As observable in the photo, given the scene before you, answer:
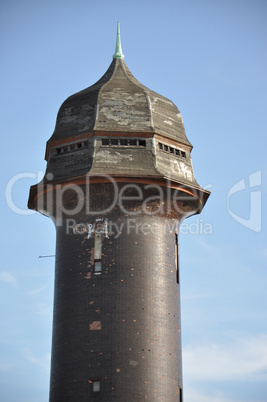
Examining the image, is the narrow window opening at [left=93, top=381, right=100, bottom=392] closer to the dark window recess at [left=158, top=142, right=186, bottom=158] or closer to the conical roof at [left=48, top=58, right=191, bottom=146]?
the dark window recess at [left=158, top=142, right=186, bottom=158]

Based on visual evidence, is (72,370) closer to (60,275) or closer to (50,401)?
(50,401)

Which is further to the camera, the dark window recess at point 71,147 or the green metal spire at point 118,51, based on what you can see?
the green metal spire at point 118,51

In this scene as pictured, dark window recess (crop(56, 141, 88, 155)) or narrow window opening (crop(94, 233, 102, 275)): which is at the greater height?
dark window recess (crop(56, 141, 88, 155))

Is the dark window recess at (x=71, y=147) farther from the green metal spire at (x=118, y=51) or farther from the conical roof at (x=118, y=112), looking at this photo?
the green metal spire at (x=118, y=51)

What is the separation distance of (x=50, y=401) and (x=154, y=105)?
14.0 metres

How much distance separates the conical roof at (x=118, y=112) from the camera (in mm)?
40781

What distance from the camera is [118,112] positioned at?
135ft

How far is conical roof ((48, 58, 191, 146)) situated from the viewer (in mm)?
40781

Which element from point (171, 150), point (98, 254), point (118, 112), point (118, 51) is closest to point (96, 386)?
point (98, 254)

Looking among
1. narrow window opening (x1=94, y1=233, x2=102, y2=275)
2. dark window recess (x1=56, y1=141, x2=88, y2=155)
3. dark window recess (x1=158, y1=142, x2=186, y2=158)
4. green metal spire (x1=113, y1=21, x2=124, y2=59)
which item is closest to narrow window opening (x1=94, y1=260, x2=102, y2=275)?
narrow window opening (x1=94, y1=233, x2=102, y2=275)

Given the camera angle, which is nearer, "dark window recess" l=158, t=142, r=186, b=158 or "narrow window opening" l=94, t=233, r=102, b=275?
"narrow window opening" l=94, t=233, r=102, b=275

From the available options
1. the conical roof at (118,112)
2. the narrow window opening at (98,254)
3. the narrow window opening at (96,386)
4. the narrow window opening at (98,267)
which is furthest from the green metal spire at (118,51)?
the narrow window opening at (96,386)

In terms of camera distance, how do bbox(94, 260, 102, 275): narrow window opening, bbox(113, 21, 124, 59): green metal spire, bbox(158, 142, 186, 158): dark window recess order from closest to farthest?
bbox(94, 260, 102, 275): narrow window opening
bbox(158, 142, 186, 158): dark window recess
bbox(113, 21, 124, 59): green metal spire

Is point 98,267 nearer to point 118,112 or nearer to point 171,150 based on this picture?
point 171,150
